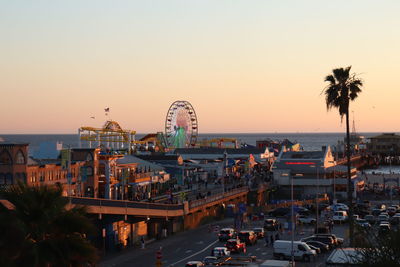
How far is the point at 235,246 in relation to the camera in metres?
52.7

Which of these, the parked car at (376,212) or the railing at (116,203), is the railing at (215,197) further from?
the parked car at (376,212)

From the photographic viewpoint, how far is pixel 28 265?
15922 millimetres

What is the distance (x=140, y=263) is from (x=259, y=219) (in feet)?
102

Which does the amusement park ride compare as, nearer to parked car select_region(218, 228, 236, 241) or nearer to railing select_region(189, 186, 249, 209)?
railing select_region(189, 186, 249, 209)

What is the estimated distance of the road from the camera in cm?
4853

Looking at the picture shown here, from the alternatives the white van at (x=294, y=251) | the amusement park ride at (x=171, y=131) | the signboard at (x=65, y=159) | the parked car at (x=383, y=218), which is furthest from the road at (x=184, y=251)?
the amusement park ride at (x=171, y=131)

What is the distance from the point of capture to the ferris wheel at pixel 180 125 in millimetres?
139875

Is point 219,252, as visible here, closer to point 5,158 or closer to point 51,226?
point 5,158

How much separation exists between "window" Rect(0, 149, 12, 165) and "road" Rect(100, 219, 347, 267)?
12577mm

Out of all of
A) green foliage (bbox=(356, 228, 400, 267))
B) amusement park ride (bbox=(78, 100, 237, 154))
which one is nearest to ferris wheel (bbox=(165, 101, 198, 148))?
amusement park ride (bbox=(78, 100, 237, 154))

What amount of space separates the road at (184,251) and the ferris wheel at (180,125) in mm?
74159

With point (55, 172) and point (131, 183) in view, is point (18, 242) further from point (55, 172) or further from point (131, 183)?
point (131, 183)

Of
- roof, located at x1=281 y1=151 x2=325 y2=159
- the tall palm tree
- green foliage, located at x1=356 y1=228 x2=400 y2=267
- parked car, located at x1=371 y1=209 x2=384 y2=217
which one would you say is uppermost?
the tall palm tree

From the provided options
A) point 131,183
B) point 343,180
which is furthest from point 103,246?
point 343,180
